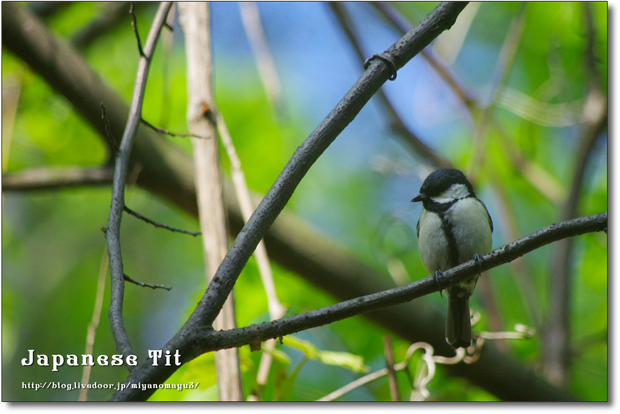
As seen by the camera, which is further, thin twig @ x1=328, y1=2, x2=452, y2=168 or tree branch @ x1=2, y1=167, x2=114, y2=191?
thin twig @ x1=328, y1=2, x2=452, y2=168

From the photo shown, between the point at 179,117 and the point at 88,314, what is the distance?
5.58 feet

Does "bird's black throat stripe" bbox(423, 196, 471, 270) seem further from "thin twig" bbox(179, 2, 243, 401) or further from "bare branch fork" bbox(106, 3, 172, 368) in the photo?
"bare branch fork" bbox(106, 3, 172, 368)

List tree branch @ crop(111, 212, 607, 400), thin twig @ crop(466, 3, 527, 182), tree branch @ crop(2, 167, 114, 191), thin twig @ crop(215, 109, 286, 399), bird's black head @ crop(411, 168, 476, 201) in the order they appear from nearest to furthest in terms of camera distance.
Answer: tree branch @ crop(111, 212, 607, 400), thin twig @ crop(215, 109, 286, 399), bird's black head @ crop(411, 168, 476, 201), tree branch @ crop(2, 167, 114, 191), thin twig @ crop(466, 3, 527, 182)

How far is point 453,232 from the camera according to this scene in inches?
75.5

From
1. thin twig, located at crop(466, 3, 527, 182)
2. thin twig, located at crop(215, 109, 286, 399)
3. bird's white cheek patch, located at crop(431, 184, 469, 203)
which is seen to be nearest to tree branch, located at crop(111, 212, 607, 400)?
thin twig, located at crop(215, 109, 286, 399)

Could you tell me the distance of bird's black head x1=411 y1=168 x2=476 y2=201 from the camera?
204cm

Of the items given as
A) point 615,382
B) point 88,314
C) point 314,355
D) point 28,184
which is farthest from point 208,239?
point 88,314

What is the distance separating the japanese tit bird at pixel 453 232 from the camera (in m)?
1.89

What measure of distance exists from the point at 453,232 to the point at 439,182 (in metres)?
0.24

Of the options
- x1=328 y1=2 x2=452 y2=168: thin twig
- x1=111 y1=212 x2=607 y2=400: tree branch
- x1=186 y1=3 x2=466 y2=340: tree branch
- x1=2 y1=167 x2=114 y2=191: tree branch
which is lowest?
x1=111 y1=212 x2=607 y2=400: tree branch

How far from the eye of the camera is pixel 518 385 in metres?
2.49

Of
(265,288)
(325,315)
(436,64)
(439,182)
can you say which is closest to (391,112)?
(436,64)

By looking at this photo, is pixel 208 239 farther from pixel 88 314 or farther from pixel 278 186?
pixel 88 314

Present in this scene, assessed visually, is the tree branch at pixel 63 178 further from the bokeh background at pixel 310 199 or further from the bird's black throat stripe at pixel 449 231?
the bird's black throat stripe at pixel 449 231
